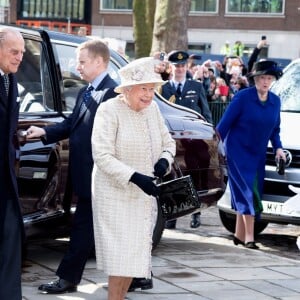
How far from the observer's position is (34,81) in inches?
314

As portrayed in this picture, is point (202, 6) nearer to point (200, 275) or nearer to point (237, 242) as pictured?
point (237, 242)

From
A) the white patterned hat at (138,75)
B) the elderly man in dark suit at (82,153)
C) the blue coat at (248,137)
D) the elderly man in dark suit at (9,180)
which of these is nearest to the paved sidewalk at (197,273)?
the elderly man in dark suit at (82,153)

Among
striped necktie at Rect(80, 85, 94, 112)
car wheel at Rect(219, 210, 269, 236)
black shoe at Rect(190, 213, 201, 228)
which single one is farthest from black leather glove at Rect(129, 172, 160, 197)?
black shoe at Rect(190, 213, 201, 228)

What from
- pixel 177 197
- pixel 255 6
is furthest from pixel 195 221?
pixel 255 6

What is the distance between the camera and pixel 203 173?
8984 mm

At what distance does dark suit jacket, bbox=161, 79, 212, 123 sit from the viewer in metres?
11.4

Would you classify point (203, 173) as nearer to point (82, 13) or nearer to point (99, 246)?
point (99, 246)

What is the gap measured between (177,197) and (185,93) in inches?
191

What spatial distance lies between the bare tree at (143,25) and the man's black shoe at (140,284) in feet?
61.1

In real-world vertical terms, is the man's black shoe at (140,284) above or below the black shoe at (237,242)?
above

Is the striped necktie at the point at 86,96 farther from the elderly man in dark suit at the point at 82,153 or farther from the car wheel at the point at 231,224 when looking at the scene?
the car wheel at the point at 231,224

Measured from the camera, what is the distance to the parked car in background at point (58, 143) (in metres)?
7.40

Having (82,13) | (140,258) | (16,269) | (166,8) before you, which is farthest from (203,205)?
(82,13)

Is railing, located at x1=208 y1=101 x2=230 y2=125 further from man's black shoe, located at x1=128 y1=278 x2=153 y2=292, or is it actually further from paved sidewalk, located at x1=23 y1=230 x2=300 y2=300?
man's black shoe, located at x1=128 y1=278 x2=153 y2=292
